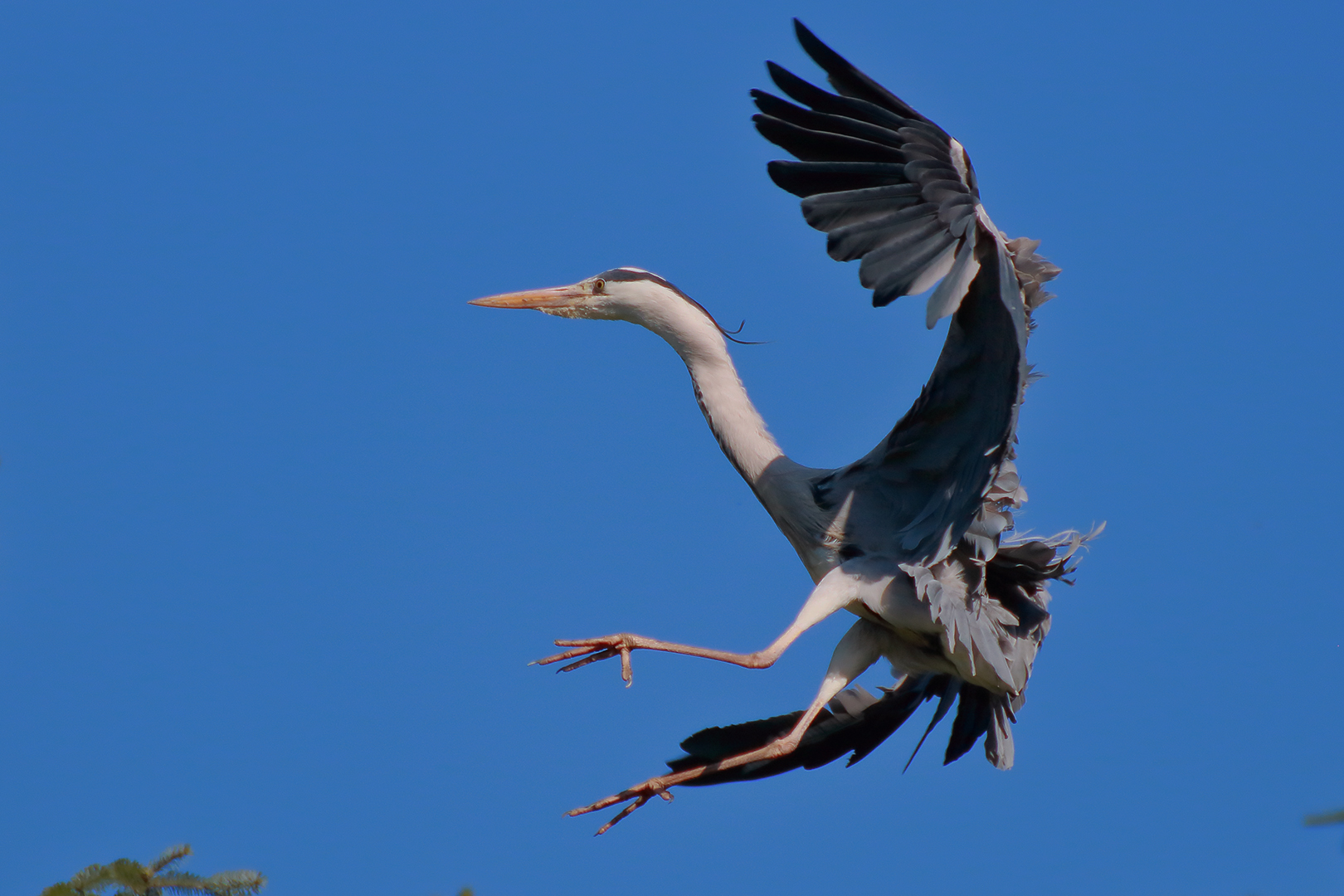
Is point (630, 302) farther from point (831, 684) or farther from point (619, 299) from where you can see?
point (831, 684)

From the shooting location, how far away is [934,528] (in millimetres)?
6047

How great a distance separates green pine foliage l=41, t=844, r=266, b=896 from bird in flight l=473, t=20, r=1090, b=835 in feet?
4.56

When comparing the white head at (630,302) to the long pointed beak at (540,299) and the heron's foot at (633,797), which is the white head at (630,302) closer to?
the long pointed beak at (540,299)

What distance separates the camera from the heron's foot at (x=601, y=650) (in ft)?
19.0

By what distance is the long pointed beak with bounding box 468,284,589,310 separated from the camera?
277 inches

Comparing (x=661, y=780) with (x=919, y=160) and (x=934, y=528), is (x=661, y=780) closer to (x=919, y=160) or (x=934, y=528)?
(x=934, y=528)

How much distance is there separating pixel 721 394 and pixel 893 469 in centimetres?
86

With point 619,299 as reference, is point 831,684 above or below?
below

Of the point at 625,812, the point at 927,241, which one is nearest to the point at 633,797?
the point at 625,812

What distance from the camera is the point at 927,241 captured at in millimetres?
5273

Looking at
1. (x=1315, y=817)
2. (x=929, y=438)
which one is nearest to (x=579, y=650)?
(x=929, y=438)

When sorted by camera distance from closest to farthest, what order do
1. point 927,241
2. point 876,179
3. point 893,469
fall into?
point 927,241, point 876,179, point 893,469

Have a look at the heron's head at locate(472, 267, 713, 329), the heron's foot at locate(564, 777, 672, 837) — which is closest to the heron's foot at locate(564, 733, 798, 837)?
the heron's foot at locate(564, 777, 672, 837)

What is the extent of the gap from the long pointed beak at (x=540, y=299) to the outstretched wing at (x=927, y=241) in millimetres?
1711
